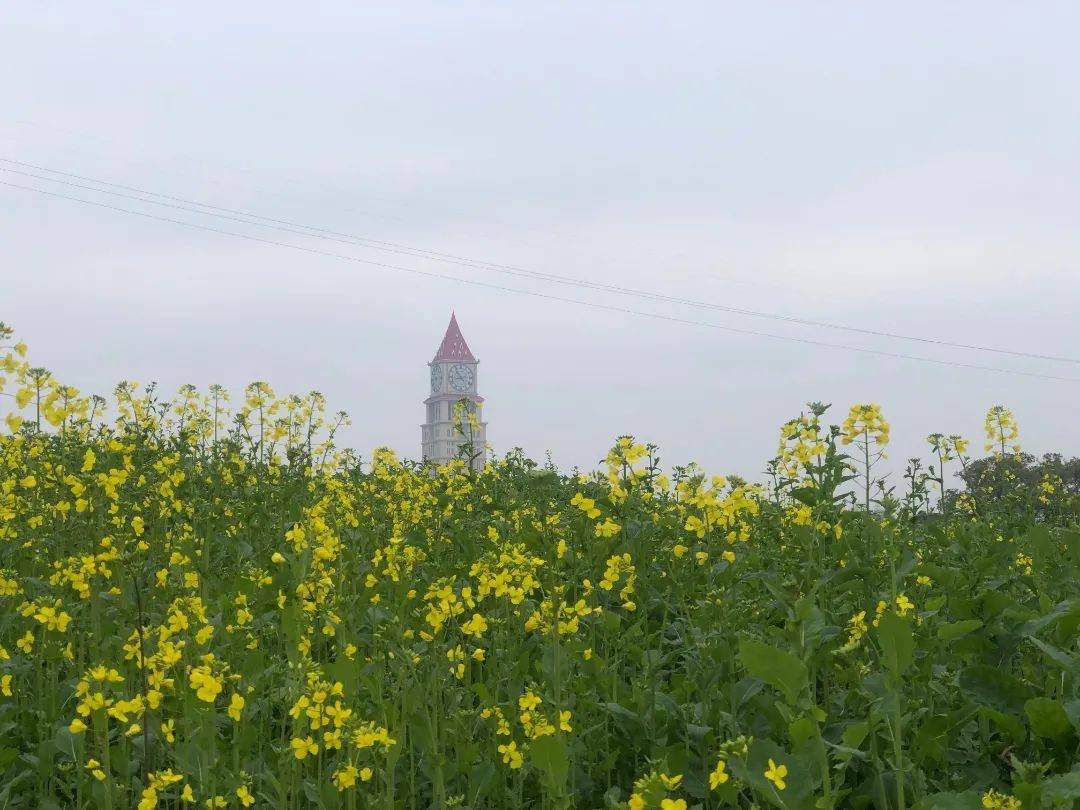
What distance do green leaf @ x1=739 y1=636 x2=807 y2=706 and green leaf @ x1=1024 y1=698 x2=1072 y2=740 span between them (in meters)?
1.23

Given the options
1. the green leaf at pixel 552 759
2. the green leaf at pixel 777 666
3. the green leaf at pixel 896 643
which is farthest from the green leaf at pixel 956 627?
the green leaf at pixel 552 759

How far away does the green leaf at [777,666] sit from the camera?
2.86 m

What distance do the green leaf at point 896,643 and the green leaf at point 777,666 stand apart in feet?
1.25

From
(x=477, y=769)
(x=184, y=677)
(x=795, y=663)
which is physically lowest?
(x=477, y=769)

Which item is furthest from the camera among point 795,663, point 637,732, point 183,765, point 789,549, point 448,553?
point 448,553

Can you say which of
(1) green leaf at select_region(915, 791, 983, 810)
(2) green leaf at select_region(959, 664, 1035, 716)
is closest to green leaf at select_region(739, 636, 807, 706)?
(1) green leaf at select_region(915, 791, 983, 810)

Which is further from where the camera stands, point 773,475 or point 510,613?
point 773,475

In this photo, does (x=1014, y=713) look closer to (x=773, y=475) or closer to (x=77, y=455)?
(x=773, y=475)

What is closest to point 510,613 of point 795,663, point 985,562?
point 985,562

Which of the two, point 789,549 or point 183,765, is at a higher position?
point 789,549

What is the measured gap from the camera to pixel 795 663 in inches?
112

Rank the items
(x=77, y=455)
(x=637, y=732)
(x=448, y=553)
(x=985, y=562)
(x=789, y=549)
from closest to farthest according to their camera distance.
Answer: (x=637, y=732)
(x=985, y=562)
(x=789, y=549)
(x=448, y=553)
(x=77, y=455)

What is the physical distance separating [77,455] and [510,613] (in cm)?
404

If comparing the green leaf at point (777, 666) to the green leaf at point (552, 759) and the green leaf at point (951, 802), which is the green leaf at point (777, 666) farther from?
the green leaf at point (552, 759)
